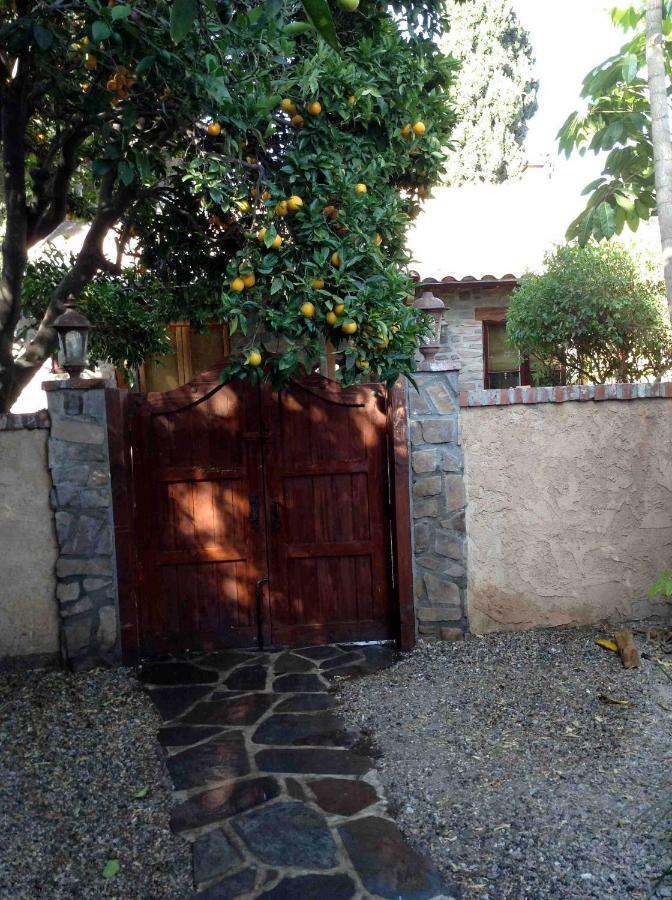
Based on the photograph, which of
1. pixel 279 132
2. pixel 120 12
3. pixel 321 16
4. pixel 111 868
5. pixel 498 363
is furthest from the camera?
pixel 498 363

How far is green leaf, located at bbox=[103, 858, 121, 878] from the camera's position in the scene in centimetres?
287

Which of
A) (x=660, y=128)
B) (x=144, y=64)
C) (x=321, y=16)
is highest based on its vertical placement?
(x=660, y=128)

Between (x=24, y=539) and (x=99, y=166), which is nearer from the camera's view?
(x=99, y=166)

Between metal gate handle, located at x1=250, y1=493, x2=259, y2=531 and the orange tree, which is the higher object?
the orange tree

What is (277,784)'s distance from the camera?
11.7 ft

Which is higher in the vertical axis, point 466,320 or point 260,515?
point 466,320

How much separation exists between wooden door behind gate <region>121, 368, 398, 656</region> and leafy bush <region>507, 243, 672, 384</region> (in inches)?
67.1

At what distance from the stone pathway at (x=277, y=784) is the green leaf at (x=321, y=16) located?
275 centimetres

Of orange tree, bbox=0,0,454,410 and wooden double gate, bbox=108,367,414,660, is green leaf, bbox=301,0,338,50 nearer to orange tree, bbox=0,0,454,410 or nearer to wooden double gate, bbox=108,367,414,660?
orange tree, bbox=0,0,454,410

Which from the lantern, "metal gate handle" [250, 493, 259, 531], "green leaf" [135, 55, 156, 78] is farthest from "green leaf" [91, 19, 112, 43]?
"metal gate handle" [250, 493, 259, 531]

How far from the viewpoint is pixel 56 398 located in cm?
511

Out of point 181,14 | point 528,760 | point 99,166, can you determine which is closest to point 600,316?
point 528,760

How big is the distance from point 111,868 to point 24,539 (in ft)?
9.06

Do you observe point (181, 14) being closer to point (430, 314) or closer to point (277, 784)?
point (277, 784)
